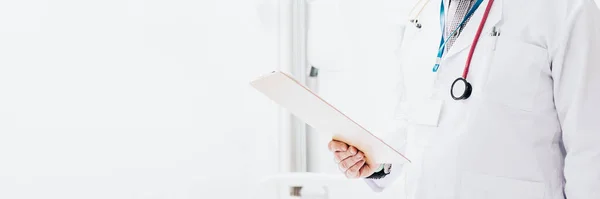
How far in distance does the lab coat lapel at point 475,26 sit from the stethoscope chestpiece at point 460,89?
7 centimetres

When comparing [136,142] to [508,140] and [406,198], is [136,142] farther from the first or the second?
[508,140]

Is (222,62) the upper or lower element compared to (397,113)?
upper

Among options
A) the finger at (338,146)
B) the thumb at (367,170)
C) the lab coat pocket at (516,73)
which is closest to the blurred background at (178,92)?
the thumb at (367,170)

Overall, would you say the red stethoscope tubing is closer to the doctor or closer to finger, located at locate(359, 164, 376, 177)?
the doctor

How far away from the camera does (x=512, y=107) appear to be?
979 millimetres

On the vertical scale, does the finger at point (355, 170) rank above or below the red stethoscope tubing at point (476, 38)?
below

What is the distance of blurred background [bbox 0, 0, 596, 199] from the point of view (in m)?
1.10

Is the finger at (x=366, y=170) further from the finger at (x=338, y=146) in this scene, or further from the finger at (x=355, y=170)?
the finger at (x=338, y=146)

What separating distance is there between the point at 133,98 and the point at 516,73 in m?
0.85

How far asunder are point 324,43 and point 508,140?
2.84ft

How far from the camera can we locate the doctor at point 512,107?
0.91m

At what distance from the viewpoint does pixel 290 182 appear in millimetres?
1659

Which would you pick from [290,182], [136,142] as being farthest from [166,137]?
[290,182]

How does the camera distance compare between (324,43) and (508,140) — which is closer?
(508,140)
